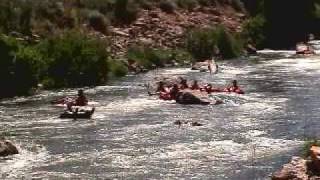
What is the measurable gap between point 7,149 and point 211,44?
3766cm

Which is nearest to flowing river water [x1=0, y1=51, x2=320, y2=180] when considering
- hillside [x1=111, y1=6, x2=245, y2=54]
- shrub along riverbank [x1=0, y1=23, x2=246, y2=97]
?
shrub along riverbank [x1=0, y1=23, x2=246, y2=97]

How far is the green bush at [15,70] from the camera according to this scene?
150 ft

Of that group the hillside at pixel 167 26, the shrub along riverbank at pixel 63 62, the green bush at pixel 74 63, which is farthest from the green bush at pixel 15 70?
the hillside at pixel 167 26

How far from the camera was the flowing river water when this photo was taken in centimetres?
2695

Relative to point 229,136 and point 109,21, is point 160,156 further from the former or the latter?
point 109,21

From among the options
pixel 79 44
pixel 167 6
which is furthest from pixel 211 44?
pixel 79 44

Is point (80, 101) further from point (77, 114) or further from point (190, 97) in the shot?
point (190, 97)

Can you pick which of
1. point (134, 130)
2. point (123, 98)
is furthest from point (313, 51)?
point (134, 130)

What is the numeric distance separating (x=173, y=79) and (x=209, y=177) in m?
25.2

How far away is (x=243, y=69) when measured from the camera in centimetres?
5700

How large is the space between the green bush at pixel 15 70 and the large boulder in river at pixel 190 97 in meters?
9.85

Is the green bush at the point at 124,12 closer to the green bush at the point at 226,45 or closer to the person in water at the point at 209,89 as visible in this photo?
the green bush at the point at 226,45

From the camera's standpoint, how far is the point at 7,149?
1150 inches

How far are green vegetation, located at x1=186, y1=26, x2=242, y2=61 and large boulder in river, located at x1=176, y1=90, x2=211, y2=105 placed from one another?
21.0 metres
